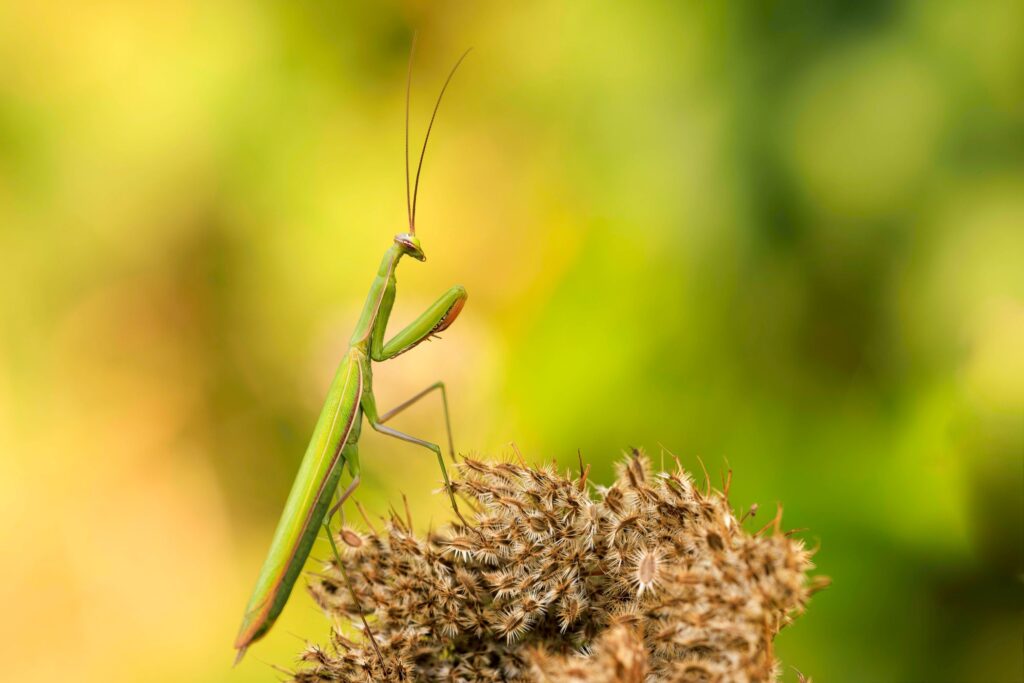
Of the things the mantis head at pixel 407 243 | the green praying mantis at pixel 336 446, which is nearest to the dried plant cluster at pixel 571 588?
the green praying mantis at pixel 336 446

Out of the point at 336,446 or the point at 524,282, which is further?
the point at 524,282

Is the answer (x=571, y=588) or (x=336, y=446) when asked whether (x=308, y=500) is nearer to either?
(x=336, y=446)

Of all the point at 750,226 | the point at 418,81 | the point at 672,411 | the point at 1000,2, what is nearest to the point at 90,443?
the point at 418,81

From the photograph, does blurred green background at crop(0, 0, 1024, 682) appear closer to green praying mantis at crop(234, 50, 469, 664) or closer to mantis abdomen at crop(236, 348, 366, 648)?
green praying mantis at crop(234, 50, 469, 664)

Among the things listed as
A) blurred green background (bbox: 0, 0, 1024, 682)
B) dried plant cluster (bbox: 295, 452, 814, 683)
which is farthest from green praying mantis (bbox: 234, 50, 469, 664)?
blurred green background (bbox: 0, 0, 1024, 682)

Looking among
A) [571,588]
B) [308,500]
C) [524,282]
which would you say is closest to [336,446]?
[308,500]

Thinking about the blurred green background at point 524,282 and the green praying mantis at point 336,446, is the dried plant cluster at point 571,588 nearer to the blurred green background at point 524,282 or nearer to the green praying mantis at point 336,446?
the green praying mantis at point 336,446

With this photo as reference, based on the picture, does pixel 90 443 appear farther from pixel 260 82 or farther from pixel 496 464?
pixel 496 464

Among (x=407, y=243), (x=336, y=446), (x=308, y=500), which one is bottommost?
(x=308, y=500)
